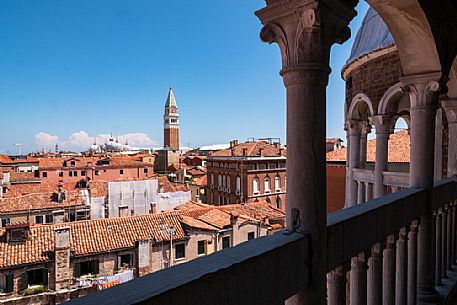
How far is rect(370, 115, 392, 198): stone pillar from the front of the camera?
6875mm

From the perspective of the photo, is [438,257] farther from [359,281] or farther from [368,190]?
[368,190]

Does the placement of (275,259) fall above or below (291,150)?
below

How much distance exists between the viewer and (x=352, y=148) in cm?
851

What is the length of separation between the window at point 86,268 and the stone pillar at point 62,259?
46 centimetres

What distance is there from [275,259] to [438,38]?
2.78m

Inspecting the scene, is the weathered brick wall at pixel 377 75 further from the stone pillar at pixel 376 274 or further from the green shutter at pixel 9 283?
the green shutter at pixel 9 283

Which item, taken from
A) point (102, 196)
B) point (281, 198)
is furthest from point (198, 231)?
point (281, 198)

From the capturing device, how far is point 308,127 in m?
1.57

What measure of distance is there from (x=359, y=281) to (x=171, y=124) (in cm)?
9310

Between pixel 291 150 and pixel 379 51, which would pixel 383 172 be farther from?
pixel 291 150

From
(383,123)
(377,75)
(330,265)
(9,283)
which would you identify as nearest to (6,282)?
(9,283)

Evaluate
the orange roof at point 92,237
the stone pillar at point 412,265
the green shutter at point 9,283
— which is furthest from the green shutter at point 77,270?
the stone pillar at point 412,265

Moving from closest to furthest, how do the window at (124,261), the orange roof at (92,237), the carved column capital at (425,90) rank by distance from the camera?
the carved column capital at (425,90) → the orange roof at (92,237) → the window at (124,261)

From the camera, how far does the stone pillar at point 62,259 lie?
47.4ft
